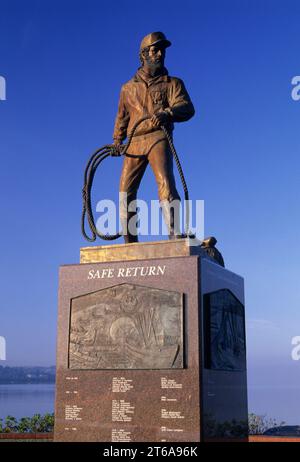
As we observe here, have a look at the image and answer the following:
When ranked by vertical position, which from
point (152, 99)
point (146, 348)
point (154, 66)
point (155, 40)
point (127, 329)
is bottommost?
point (146, 348)

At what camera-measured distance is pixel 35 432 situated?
43.8 ft

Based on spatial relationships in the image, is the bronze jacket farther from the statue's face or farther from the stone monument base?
the stone monument base

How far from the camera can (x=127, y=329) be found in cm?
878

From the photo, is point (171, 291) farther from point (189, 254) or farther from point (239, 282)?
point (239, 282)

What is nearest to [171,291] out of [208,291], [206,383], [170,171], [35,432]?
[208,291]

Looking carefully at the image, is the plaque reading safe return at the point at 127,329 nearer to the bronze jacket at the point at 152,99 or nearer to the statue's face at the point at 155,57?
the bronze jacket at the point at 152,99

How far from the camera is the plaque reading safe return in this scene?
8508mm

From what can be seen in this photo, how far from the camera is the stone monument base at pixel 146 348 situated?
8.32 m

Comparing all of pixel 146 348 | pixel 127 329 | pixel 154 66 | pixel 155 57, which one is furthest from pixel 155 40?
pixel 146 348

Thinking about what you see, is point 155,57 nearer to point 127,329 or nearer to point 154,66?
point 154,66

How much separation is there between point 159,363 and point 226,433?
145 cm

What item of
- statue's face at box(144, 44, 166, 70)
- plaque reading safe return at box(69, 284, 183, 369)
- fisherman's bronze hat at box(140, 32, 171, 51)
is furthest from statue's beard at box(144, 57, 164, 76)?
plaque reading safe return at box(69, 284, 183, 369)

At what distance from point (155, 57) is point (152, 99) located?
2.17ft

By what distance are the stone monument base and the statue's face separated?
295cm
